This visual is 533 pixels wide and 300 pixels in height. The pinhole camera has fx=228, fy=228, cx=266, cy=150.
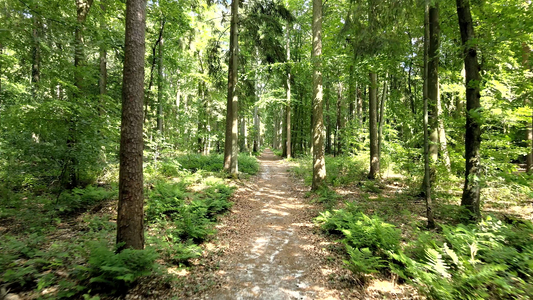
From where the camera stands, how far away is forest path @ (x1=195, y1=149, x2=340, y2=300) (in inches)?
157

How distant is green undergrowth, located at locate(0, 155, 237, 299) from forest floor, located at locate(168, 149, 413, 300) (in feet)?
1.66

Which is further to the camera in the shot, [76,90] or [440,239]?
[76,90]

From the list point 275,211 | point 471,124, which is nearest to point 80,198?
point 275,211

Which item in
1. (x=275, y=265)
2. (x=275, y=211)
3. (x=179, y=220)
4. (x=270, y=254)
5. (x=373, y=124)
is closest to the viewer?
(x=275, y=265)

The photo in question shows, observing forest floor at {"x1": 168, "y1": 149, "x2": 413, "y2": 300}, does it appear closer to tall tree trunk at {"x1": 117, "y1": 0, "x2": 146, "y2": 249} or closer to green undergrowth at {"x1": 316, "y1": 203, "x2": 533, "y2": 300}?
green undergrowth at {"x1": 316, "y1": 203, "x2": 533, "y2": 300}

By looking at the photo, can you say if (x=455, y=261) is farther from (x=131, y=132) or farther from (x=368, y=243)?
(x=131, y=132)

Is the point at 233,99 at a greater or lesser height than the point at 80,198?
greater

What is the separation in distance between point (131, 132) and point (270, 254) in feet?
12.9

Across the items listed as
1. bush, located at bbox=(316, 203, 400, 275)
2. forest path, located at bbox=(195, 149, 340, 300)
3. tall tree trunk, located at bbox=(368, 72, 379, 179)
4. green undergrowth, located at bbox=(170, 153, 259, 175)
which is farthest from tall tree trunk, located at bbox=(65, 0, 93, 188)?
tall tree trunk, located at bbox=(368, 72, 379, 179)

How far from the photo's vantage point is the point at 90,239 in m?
4.95

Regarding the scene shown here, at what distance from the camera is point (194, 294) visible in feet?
12.5

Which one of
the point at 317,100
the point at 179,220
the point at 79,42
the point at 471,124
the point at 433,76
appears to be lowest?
the point at 179,220

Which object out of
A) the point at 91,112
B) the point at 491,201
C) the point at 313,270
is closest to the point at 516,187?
the point at 491,201

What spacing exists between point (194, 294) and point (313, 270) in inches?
90.7
